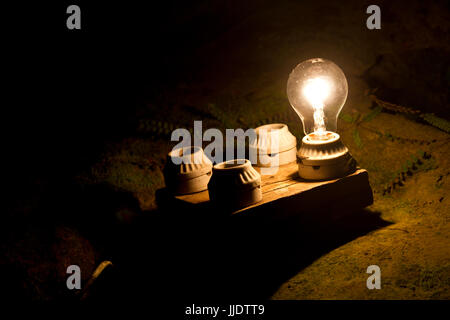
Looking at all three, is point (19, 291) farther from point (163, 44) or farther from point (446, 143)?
point (163, 44)

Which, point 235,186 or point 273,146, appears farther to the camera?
point 273,146

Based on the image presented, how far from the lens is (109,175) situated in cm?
445

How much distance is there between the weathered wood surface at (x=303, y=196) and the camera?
9.54 feet

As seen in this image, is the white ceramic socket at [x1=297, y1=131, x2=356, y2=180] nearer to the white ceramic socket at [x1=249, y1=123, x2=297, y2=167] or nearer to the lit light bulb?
the lit light bulb

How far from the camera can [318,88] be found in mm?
3486

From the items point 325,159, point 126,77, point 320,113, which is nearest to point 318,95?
point 320,113

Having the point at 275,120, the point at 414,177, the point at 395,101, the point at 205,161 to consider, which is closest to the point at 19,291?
the point at 205,161

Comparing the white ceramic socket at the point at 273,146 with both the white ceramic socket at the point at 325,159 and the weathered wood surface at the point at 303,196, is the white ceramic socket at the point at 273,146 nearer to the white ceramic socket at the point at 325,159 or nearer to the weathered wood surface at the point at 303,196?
the weathered wood surface at the point at 303,196

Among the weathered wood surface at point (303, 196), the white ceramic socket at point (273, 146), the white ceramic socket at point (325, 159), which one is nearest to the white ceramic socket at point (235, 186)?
the weathered wood surface at point (303, 196)

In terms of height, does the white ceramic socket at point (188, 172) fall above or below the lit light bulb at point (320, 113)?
below

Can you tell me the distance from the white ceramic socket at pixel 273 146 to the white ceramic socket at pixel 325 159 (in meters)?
0.37

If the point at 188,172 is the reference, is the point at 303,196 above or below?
below

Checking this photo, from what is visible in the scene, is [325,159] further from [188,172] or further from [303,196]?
[188,172]

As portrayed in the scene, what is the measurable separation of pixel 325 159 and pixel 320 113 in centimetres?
61
